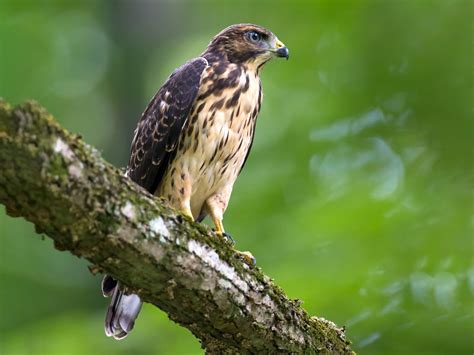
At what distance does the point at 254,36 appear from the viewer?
6.27m

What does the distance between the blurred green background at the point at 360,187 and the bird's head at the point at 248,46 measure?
1.24 meters

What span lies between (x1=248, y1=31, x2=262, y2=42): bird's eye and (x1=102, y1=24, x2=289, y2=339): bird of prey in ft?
1.01

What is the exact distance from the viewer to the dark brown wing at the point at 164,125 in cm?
562

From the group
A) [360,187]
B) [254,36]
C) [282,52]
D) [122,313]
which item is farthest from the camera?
[360,187]

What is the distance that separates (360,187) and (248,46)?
1.66 metres

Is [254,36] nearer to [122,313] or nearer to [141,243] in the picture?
[122,313]

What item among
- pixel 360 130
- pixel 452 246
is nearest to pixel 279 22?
pixel 360 130

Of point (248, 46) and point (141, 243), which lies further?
point (248, 46)

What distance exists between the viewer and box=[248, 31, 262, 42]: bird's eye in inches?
246

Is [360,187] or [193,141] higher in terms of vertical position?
[360,187]

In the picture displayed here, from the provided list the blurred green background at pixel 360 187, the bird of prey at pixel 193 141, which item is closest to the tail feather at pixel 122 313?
the bird of prey at pixel 193 141

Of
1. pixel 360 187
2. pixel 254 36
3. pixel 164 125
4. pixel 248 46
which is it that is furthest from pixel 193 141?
pixel 360 187

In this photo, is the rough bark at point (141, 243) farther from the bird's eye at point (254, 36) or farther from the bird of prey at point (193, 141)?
the bird's eye at point (254, 36)

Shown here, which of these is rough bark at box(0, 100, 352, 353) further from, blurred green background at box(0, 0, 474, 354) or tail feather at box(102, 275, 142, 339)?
blurred green background at box(0, 0, 474, 354)
